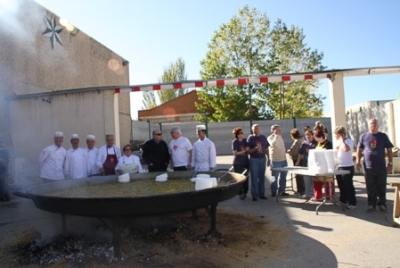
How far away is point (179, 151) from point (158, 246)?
7.72ft

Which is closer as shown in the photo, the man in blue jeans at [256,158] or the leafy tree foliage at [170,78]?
the man in blue jeans at [256,158]

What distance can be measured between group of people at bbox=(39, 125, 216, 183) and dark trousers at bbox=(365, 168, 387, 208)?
8.46ft

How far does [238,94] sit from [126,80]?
8002 millimetres

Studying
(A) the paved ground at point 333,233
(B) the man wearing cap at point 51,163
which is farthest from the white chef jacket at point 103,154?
(A) the paved ground at point 333,233

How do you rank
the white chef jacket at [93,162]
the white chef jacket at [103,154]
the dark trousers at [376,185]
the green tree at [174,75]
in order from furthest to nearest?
1. the green tree at [174,75]
2. the white chef jacket at [93,162]
3. the white chef jacket at [103,154]
4. the dark trousers at [376,185]

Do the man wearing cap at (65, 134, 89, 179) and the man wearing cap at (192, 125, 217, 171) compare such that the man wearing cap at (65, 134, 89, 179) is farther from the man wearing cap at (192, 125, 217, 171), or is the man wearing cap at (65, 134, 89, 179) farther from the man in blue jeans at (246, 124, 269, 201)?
the man in blue jeans at (246, 124, 269, 201)

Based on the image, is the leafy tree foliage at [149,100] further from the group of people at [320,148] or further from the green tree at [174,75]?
the group of people at [320,148]

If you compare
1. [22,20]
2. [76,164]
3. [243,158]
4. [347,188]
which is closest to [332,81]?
[243,158]

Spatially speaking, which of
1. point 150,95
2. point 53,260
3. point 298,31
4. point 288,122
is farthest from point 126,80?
point 150,95

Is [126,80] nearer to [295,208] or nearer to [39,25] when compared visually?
[39,25]

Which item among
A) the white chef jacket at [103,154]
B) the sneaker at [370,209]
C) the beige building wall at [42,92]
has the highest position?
the beige building wall at [42,92]

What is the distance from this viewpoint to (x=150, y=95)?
1714 inches

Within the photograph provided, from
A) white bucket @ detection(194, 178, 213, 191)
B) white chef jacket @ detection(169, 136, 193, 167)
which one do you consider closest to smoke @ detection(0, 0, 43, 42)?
white chef jacket @ detection(169, 136, 193, 167)

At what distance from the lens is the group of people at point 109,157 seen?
5871mm
